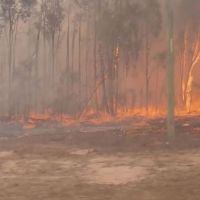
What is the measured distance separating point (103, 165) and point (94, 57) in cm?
1278

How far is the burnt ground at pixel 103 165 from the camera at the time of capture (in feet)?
26.1

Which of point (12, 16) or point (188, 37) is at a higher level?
point (12, 16)

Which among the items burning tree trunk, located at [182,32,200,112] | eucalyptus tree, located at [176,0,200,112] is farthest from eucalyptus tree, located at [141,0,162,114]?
burning tree trunk, located at [182,32,200,112]

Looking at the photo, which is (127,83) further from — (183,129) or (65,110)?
(183,129)

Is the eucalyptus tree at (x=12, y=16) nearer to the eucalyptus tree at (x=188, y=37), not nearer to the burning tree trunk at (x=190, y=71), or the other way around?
the eucalyptus tree at (x=188, y=37)

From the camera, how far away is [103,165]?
10219 millimetres

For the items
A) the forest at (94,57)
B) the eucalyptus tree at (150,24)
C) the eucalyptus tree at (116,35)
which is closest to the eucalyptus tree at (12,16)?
the forest at (94,57)

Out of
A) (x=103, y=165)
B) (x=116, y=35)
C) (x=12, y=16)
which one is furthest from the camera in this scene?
(x=12, y=16)

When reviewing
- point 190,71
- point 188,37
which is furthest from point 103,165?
point 190,71

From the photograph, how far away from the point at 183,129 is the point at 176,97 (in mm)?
8644

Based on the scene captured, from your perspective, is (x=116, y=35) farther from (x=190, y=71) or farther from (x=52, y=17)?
(x=190, y=71)

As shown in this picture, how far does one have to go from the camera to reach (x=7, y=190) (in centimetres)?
836

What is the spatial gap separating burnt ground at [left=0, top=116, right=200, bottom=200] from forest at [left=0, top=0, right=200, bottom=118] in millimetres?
6402

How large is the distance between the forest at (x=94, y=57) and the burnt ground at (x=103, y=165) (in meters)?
6.40
